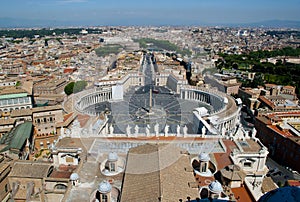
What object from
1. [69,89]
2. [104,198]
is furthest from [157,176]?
[69,89]

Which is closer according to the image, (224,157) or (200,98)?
(224,157)

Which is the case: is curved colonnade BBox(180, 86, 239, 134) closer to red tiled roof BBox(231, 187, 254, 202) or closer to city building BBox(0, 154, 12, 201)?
red tiled roof BBox(231, 187, 254, 202)

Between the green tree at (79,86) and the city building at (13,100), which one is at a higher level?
the city building at (13,100)

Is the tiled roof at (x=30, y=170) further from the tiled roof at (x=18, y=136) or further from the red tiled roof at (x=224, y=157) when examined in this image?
the red tiled roof at (x=224, y=157)

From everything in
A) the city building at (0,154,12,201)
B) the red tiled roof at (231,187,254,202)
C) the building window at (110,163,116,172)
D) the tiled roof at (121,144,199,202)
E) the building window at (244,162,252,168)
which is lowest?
the city building at (0,154,12,201)

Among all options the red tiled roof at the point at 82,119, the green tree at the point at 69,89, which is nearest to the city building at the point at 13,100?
the red tiled roof at the point at 82,119

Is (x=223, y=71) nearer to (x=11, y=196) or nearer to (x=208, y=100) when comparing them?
(x=208, y=100)

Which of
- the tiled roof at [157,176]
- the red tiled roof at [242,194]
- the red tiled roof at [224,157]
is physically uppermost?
the tiled roof at [157,176]

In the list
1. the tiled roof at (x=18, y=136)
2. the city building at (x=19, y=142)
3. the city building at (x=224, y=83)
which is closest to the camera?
the city building at (x=19, y=142)

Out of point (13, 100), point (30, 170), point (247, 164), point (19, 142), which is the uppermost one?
point (247, 164)

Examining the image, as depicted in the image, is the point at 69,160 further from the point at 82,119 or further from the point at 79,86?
the point at 79,86

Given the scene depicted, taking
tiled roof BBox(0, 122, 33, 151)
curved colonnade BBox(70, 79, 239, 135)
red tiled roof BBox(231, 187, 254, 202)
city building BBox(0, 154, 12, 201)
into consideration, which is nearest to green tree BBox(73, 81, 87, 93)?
curved colonnade BBox(70, 79, 239, 135)
